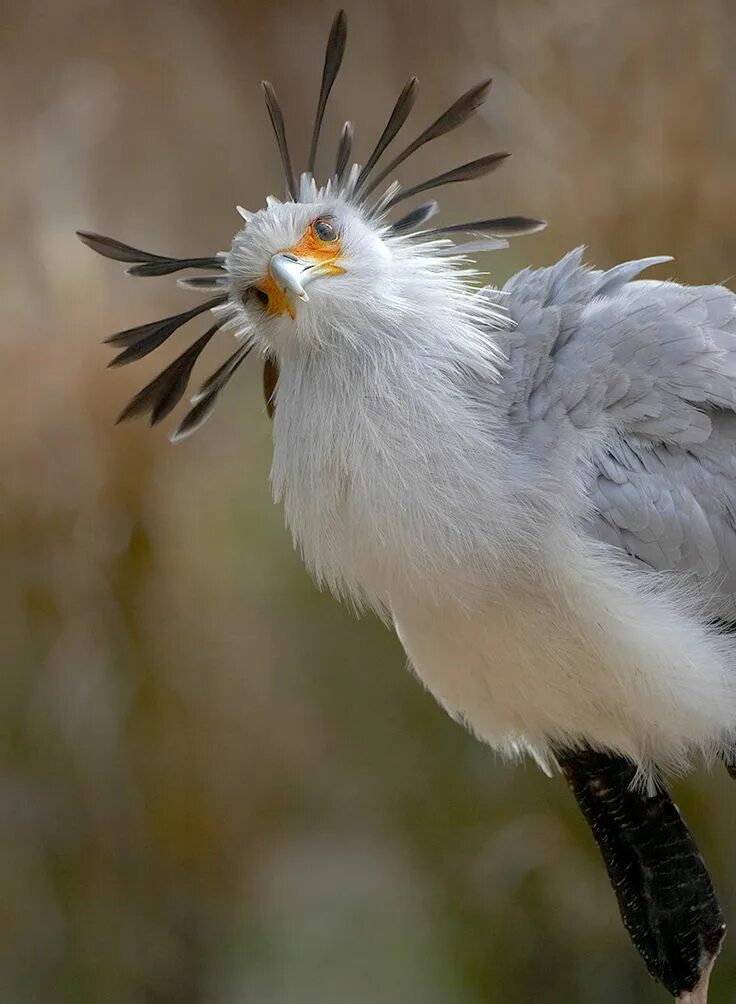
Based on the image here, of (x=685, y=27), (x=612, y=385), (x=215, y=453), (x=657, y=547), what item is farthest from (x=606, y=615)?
(x=685, y=27)

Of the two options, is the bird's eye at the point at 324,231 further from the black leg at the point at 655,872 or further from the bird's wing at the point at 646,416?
the black leg at the point at 655,872

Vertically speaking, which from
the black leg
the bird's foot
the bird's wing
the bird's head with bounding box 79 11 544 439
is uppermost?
the bird's head with bounding box 79 11 544 439

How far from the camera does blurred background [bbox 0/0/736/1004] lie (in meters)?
2.50

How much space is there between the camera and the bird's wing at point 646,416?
1.30 meters

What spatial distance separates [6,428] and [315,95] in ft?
3.22

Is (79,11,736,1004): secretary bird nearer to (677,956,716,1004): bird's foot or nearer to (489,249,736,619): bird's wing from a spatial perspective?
(489,249,736,619): bird's wing

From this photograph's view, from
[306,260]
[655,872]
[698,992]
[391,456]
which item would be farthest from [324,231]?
[698,992]

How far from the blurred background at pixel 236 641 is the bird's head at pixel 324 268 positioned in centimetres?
101

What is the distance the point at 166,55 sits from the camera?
8.77 ft

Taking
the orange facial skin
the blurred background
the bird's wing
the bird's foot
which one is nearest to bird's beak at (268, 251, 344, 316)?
the orange facial skin

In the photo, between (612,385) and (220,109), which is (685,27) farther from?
(612,385)

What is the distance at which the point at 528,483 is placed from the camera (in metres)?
1.28

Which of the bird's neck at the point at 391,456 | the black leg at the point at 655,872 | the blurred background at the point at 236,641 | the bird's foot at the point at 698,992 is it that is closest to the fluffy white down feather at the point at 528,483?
the bird's neck at the point at 391,456

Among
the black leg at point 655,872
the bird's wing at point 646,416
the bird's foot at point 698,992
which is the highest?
the bird's wing at point 646,416
